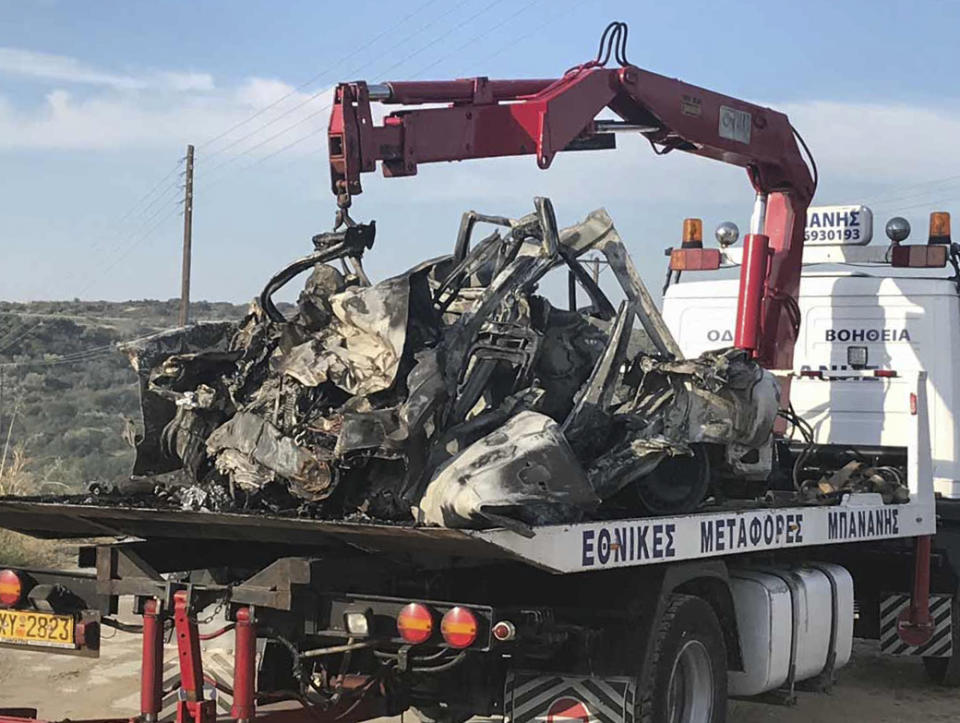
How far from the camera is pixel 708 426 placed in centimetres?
713

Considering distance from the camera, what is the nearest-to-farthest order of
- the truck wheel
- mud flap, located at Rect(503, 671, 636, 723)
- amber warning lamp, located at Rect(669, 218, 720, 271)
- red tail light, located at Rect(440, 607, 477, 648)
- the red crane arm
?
red tail light, located at Rect(440, 607, 477, 648), mud flap, located at Rect(503, 671, 636, 723), the truck wheel, the red crane arm, amber warning lamp, located at Rect(669, 218, 720, 271)

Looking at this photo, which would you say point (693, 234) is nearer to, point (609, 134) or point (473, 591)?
point (609, 134)

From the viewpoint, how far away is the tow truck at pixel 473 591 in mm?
5574

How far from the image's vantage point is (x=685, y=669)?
6680 mm

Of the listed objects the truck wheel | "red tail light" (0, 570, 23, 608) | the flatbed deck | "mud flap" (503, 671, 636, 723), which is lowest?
"mud flap" (503, 671, 636, 723)

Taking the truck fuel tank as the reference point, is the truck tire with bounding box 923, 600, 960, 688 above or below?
below

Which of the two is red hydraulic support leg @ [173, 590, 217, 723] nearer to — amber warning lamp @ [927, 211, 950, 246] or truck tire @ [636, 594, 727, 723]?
truck tire @ [636, 594, 727, 723]

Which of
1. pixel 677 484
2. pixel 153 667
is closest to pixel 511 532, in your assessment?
pixel 153 667

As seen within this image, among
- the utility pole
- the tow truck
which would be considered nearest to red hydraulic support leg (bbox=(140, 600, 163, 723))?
the tow truck

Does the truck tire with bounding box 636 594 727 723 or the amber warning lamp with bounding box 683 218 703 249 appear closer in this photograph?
the truck tire with bounding box 636 594 727 723

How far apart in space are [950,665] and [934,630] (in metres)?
0.34

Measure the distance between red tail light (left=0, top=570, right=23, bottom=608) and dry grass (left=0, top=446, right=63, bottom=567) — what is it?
16.8 ft

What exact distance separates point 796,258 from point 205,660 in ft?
19.8

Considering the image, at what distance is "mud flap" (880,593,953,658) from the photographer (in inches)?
364
